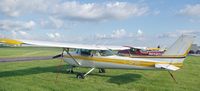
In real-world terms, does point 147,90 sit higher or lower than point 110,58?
lower

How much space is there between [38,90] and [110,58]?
4.69 metres

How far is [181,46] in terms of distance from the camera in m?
10.7

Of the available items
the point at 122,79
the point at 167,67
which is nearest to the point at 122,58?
the point at 122,79

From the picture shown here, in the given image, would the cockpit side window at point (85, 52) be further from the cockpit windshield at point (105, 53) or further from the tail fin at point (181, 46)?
the tail fin at point (181, 46)

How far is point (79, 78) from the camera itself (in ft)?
39.9

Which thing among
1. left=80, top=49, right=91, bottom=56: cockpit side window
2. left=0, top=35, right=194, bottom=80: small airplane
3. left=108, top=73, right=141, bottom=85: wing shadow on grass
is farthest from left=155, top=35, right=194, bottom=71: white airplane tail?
left=80, top=49, right=91, bottom=56: cockpit side window

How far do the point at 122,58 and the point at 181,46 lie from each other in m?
3.03

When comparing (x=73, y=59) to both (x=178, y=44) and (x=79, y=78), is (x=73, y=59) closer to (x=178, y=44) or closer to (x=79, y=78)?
(x=79, y=78)

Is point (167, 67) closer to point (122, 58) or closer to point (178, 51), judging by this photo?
point (178, 51)

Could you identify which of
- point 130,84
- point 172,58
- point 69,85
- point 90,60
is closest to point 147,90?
point 130,84

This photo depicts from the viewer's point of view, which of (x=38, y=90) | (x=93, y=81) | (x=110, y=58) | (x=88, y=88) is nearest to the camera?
(x=38, y=90)

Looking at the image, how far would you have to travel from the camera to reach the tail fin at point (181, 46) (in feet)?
34.5

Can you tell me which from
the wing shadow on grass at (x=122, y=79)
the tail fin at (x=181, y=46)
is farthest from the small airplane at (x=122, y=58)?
the wing shadow on grass at (x=122, y=79)

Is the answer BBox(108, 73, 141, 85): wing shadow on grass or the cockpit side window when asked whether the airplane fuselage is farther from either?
BBox(108, 73, 141, 85): wing shadow on grass
